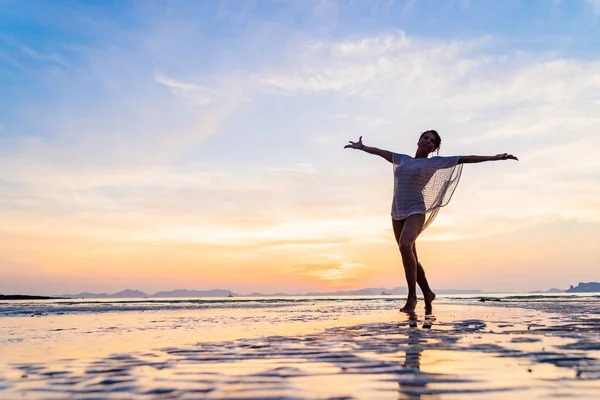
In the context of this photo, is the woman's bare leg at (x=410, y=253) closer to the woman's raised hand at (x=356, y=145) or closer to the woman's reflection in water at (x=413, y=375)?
the woman's raised hand at (x=356, y=145)

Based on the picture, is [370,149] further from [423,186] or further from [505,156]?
[505,156]

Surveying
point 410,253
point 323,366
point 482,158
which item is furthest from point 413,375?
point 482,158

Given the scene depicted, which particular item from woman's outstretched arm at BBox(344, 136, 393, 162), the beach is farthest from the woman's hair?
the beach

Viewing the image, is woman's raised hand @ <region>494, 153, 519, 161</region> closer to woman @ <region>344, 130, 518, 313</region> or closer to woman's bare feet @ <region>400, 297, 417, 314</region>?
woman @ <region>344, 130, 518, 313</region>

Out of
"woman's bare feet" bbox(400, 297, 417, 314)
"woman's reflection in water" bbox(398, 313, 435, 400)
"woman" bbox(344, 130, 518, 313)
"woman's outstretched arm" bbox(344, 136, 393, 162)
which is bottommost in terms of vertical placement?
"woman's reflection in water" bbox(398, 313, 435, 400)

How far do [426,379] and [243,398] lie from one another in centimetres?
Result: 83

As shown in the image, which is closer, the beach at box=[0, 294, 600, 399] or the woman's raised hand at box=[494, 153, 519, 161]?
the beach at box=[0, 294, 600, 399]

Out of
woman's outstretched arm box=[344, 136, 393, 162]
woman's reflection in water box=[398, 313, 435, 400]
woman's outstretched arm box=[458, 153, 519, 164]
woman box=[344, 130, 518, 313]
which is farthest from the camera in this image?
woman's outstretched arm box=[344, 136, 393, 162]

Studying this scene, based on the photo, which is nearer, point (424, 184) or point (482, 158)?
point (482, 158)

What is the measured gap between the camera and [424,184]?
9484 mm

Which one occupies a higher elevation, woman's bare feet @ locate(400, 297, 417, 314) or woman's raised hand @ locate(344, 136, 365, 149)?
woman's raised hand @ locate(344, 136, 365, 149)

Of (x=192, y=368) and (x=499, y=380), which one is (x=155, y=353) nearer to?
(x=192, y=368)

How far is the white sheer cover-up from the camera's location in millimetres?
9398

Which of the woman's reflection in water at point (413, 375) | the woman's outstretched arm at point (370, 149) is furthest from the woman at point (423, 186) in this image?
the woman's reflection in water at point (413, 375)
